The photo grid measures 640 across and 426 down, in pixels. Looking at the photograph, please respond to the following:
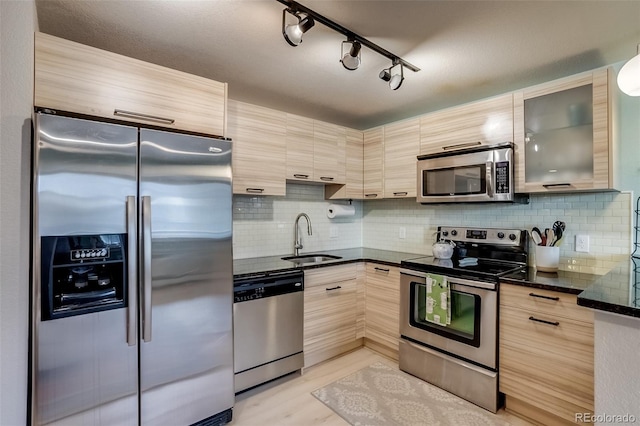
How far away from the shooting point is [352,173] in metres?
3.32

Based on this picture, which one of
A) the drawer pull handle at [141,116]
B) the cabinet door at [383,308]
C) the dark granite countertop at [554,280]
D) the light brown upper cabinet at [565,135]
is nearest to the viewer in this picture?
the drawer pull handle at [141,116]

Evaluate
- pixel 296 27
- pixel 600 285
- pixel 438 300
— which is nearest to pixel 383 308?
pixel 438 300

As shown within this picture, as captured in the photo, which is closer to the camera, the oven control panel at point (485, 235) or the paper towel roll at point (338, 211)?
the oven control panel at point (485, 235)

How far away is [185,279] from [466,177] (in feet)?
7.20

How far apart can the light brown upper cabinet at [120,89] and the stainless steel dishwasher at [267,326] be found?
113cm

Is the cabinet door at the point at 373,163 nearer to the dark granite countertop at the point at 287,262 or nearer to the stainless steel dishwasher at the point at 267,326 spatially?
the dark granite countertop at the point at 287,262

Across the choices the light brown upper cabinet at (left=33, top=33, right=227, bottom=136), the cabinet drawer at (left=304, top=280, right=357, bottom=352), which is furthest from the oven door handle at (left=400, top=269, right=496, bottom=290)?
the light brown upper cabinet at (left=33, top=33, right=227, bottom=136)

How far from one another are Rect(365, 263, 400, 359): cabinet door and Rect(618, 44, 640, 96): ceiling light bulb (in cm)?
183

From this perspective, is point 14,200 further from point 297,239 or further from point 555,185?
point 555,185

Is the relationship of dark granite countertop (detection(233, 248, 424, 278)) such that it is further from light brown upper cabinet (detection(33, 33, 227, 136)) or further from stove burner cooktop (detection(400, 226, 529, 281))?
light brown upper cabinet (detection(33, 33, 227, 136))

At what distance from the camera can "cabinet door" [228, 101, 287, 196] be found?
250 cm

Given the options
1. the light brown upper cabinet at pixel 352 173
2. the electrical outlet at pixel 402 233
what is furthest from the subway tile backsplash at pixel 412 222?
the light brown upper cabinet at pixel 352 173

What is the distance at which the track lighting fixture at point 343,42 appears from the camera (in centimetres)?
150

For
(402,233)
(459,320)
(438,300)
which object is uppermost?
(402,233)
